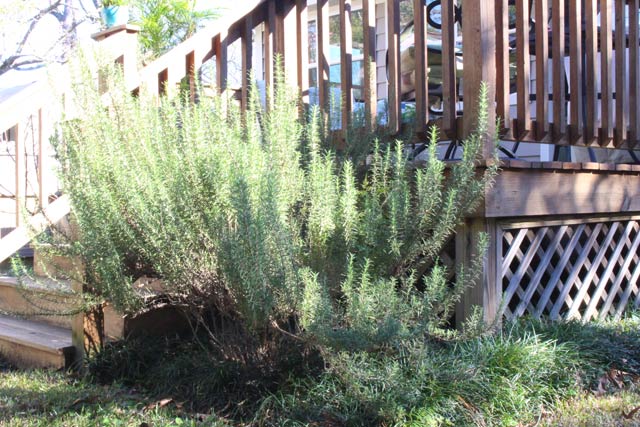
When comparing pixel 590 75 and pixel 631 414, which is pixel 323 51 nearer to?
pixel 590 75

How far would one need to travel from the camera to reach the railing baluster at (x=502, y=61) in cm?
391

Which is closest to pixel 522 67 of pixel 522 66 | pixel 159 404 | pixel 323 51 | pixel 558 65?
pixel 522 66

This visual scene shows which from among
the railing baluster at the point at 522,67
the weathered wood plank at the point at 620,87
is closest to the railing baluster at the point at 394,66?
the railing baluster at the point at 522,67

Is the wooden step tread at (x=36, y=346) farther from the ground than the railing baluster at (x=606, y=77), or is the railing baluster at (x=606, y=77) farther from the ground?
the railing baluster at (x=606, y=77)

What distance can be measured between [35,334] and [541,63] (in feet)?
11.0

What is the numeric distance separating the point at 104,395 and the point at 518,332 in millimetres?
2113

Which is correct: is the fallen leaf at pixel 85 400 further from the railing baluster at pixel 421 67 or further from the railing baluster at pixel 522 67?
the railing baluster at pixel 522 67

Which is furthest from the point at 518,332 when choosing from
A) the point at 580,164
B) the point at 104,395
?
the point at 104,395

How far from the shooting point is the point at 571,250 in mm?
4625

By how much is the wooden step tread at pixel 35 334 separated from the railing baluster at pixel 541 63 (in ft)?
9.56

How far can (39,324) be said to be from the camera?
473 centimetres

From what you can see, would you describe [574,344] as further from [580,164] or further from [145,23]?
[145,23]

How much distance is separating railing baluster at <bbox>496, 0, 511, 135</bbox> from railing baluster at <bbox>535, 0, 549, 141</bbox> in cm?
36

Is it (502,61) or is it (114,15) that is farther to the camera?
(114,15)
